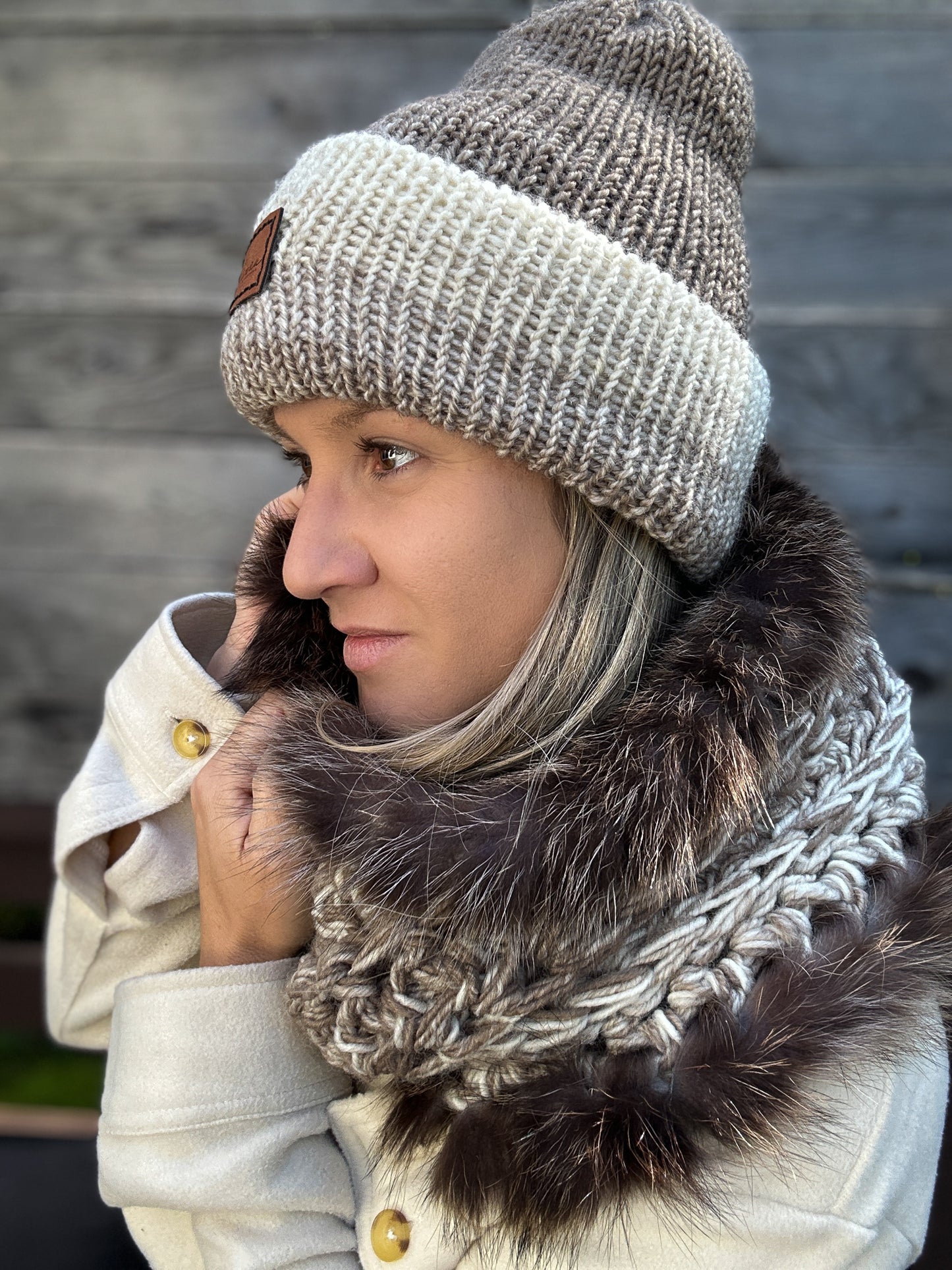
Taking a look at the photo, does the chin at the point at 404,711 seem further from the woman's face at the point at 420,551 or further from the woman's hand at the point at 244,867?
the woman's hand at the point at 244,867

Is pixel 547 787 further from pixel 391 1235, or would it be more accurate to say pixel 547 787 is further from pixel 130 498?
pixel 130 498

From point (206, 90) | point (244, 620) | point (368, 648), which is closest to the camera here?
point (368, 648)

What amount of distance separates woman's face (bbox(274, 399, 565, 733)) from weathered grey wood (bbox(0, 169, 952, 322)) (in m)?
1.25

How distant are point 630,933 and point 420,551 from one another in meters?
0.44

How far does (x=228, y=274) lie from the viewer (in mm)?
2252

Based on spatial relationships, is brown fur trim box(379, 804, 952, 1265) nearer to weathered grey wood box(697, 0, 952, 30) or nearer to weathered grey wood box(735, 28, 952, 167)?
weathered grey wood box(735, 28, 952, 167)

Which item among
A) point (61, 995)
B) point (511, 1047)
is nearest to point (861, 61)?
point (511, 1047)

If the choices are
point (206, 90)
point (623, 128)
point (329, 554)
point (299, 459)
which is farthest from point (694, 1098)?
point (206, 90)

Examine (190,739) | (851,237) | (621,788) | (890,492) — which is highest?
(851,237)

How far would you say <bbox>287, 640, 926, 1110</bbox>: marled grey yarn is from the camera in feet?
3.20

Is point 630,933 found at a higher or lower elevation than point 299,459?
lower

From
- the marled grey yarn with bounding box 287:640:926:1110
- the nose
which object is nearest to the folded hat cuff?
the nose

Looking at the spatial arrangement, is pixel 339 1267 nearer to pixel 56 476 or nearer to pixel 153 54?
pixel 56 476

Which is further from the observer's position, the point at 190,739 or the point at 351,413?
the point at 190,739
